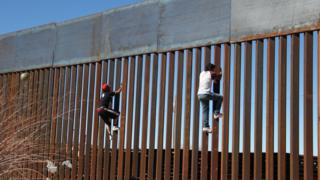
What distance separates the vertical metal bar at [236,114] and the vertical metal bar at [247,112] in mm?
109

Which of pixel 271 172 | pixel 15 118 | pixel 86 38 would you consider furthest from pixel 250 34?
pixel 15 118

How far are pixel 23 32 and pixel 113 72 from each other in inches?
103

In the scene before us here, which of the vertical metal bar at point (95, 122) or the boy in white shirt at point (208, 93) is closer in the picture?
the boy in white shirt at point (208, 93)

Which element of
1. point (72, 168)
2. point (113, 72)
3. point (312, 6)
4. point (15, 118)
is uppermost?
point (312, 6)

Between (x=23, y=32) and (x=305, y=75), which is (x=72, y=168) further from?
(x=305, y=75)

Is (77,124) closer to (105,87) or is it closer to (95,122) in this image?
(95,122)

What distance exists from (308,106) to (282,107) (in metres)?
0.32

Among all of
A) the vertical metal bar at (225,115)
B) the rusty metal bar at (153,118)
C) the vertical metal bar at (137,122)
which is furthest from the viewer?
the vertical metal bar at (137,122)

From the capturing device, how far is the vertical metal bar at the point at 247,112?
6539 millimetres

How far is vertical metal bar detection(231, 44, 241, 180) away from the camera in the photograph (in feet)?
21.9

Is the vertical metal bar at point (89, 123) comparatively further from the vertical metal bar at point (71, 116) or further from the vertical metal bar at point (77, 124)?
the vertical metal bar at point (71, 116)

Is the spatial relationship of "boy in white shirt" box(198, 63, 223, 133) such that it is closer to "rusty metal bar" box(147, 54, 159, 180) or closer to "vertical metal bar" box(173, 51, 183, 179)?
"vertical metal bar" box(173, 51, 183, 179)

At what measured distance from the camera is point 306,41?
20.8ft

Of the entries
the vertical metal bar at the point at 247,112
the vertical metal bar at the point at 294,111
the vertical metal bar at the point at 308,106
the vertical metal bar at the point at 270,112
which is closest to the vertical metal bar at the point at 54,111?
the vertical metal bar at the point at 247,112
